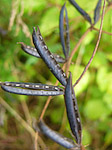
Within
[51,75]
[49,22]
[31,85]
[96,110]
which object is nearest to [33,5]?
[49,22]

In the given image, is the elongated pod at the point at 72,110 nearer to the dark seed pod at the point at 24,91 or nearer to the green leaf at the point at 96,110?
the dark seed pod at the point at 24,91

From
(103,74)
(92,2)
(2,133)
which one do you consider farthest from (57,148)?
(92,2)

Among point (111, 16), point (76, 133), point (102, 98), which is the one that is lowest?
point (102, 98)

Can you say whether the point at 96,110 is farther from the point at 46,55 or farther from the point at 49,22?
the point at 46,55

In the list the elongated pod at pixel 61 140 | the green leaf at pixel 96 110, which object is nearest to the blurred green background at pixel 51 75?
the green leaf at pixel 96 110

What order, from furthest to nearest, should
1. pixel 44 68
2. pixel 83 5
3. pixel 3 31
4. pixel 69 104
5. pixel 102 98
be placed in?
pixel 44 68
pixel 102 98
pixel 3 31
pixel 83 5
pixel 69 104

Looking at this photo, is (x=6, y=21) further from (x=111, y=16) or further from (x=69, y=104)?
(x=69, y=104)

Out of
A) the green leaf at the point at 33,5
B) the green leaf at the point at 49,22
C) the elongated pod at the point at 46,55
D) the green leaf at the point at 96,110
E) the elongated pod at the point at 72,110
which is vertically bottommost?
the green leaf at the point at 96,110
